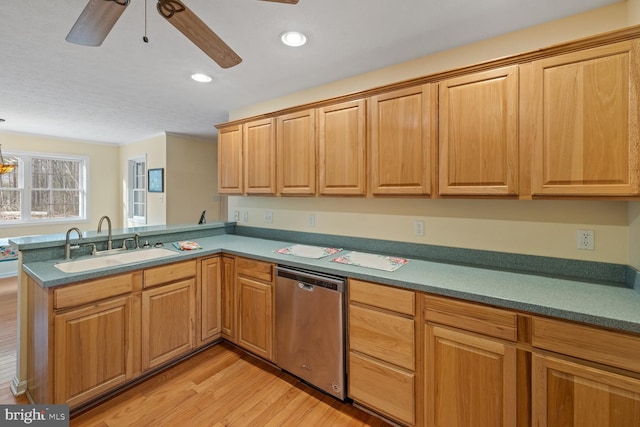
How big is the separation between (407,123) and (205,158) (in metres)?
4.35

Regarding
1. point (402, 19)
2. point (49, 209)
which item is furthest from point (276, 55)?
point (49, 209)

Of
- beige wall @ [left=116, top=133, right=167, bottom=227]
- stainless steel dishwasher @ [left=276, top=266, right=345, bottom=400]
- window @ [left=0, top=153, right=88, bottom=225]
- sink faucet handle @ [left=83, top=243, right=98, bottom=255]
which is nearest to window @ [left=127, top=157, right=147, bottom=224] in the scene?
beige wall @ [left=116, top=133, right=167, bottom=227]

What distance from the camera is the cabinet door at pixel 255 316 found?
2286 millimetres

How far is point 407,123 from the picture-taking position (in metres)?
1.93

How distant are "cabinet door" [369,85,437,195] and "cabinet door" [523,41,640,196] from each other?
0.53 meters

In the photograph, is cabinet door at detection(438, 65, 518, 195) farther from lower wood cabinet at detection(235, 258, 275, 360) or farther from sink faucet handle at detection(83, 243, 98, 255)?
sink faucet handle at detection(83, 243, 98, 255)

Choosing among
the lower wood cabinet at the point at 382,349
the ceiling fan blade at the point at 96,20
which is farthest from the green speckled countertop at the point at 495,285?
the ceiling fan blade at the point at 96,20

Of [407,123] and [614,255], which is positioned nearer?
[614,255]

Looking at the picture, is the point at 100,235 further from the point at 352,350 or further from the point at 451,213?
the point at 451,213

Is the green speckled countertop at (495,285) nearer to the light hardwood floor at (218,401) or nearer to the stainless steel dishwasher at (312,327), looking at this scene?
the stainless steel dishwasher at (312,327)

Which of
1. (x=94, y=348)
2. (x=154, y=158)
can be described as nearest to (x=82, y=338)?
(x=94, y=348)

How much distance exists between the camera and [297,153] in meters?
2.50

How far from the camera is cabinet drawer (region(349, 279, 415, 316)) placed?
163 centimetres

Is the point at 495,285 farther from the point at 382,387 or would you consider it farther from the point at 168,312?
the point at 168,312
